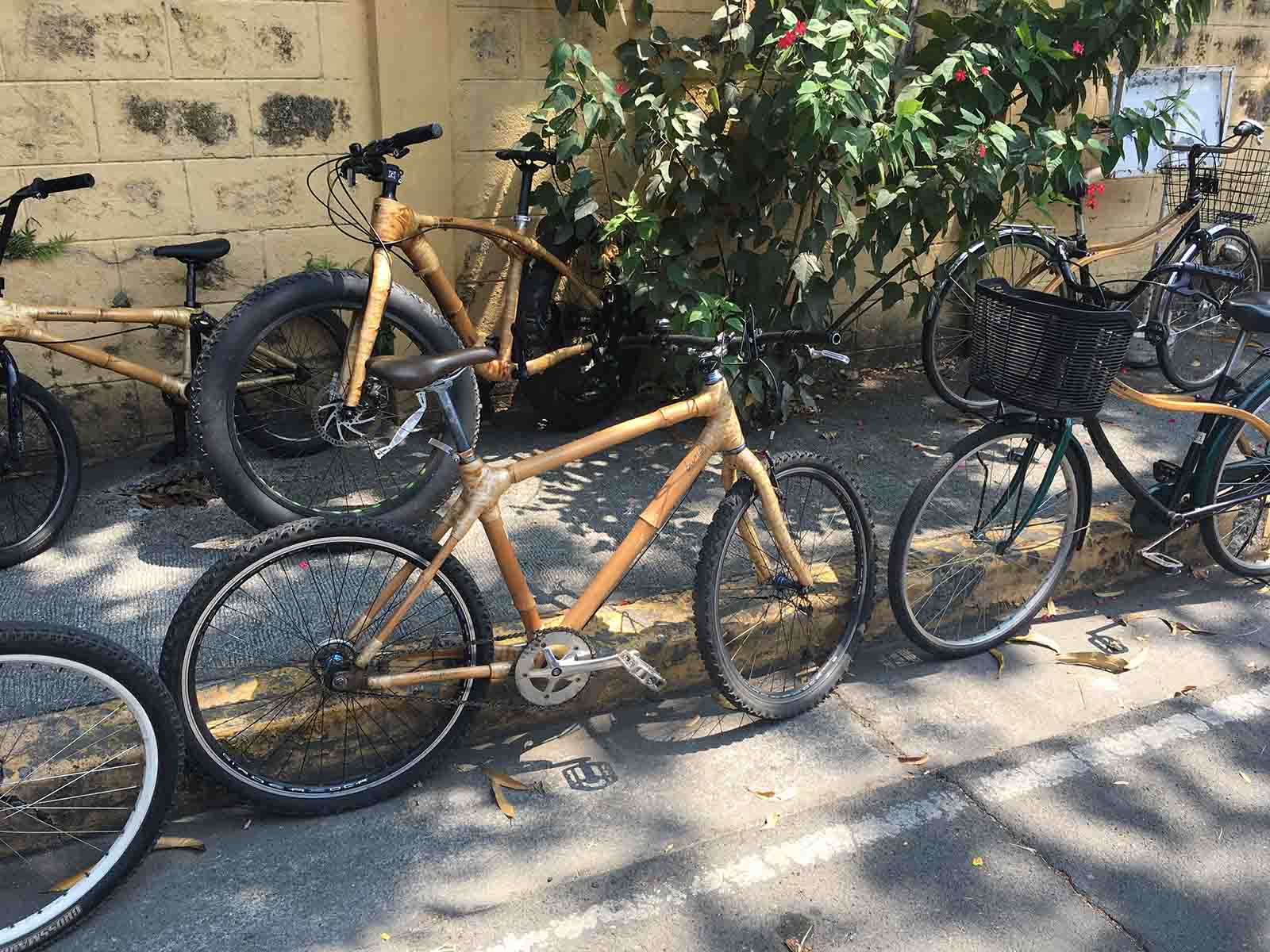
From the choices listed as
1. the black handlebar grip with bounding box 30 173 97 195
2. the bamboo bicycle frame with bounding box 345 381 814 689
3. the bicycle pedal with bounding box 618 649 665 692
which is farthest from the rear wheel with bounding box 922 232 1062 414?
the black handlebar grip with bounding box 30 173 97 195

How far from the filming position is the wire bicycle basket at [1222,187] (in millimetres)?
5961

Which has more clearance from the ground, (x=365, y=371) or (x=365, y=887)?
(x=365, y=371)

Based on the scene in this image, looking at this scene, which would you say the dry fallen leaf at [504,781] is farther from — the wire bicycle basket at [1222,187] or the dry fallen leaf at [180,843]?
the wire bicycle basket at [1222,187]

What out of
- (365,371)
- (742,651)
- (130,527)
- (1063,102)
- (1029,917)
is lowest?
Answer: (1029,917)

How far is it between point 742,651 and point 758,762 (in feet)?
1.47

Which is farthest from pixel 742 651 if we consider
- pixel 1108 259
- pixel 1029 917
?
pixel 1108 259

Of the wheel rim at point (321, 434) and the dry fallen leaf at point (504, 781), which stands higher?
the wheel rim at point (321, 434)

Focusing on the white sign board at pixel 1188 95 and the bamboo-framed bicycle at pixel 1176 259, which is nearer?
the bamboo-framed bicycle at pixel 1176 259

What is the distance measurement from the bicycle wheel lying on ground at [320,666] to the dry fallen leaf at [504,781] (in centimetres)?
20

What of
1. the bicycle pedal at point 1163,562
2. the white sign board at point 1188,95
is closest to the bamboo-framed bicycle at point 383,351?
the bicycle pedal at point 1163,562

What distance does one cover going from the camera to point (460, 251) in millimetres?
4984

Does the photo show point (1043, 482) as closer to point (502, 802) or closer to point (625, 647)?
point (625, 647)

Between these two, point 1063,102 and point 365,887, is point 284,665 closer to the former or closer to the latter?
point 365,887

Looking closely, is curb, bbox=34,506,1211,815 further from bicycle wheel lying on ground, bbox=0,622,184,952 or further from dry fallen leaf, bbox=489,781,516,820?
dry fallen leaf, bbox=489,781,516,820
